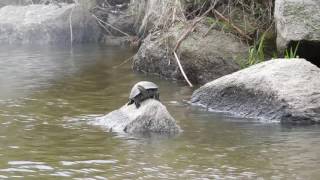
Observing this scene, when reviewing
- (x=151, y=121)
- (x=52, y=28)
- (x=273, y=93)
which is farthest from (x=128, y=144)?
(x=52, y=28)

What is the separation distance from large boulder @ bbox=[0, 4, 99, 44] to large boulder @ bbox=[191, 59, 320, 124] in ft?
30.1

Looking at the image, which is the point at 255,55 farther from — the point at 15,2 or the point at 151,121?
the point at 15,2

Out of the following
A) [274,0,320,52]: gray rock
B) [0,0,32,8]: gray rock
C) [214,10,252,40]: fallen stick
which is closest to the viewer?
[274,0,320,52]: gray rock

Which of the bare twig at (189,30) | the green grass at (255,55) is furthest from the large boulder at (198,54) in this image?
the green grass at (255,55)

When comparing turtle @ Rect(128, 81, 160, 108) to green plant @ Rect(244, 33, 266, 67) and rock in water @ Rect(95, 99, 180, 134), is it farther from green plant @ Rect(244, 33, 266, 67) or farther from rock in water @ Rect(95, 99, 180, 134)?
green plant @ Rect(244, 33, 266, 67)

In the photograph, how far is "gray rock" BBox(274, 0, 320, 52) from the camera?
335 inches

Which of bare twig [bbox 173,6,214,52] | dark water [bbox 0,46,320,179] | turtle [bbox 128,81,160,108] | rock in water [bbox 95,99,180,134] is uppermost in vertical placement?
bare twig [bbox 173,6,214,52]

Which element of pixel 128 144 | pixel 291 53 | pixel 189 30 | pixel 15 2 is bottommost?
pixel 128 144

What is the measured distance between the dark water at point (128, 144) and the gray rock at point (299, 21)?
158 centimetres

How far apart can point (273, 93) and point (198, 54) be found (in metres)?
2.73

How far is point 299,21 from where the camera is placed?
8586 millimetres

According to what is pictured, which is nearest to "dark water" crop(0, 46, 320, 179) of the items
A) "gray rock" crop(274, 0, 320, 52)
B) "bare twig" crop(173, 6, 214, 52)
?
"bare twig" crop(173, 6, 214, 52)

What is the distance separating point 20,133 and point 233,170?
2.39 m

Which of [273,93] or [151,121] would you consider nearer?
[151,121]
